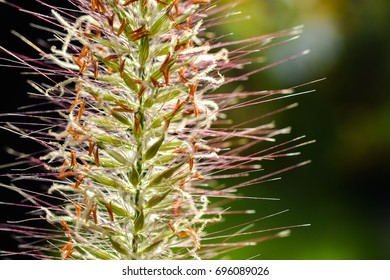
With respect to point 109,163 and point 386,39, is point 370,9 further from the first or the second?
point 109,163

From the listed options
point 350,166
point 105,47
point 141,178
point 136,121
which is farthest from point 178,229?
point 350,166

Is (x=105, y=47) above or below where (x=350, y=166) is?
below

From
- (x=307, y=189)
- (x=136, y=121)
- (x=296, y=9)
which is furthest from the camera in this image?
(x=296, y=9)

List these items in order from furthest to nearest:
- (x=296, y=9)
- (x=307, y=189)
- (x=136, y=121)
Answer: (x=296, y=9)
(x=307, y=189)
(x=136, y=121)

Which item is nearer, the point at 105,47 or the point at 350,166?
the point at 105,47

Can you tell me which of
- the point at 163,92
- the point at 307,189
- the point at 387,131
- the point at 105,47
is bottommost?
the point at 163,92
